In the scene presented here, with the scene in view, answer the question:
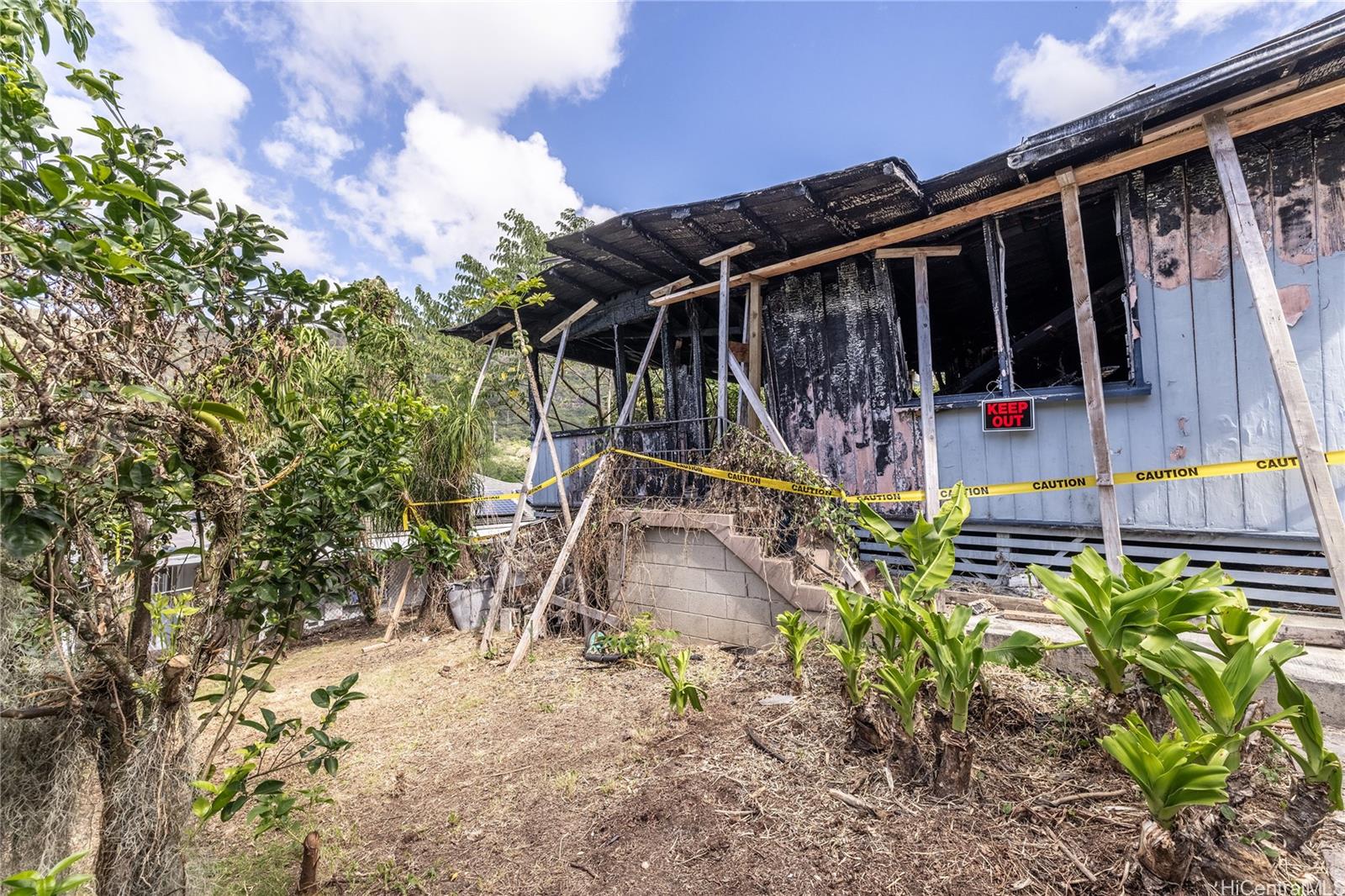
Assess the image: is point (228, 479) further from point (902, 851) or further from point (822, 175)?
point (822, 175)

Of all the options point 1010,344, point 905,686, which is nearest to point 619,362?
point 1010,344

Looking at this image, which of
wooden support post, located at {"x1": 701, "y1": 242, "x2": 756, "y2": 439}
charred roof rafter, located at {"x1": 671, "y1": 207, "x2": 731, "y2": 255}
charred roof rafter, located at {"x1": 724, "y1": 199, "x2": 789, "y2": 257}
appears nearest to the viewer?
charred roof rafter, located at {"x1": 724, "y1": 199, "x2": 789, "y2": 257}

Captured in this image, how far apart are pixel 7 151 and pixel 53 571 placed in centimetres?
109

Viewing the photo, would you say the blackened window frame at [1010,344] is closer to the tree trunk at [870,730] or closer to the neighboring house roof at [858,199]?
the neighboring house roof at [858,199]

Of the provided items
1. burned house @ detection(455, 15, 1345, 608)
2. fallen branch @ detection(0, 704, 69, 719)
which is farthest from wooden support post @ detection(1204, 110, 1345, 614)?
fallen branch @ detection(0, 704, 69, 719)

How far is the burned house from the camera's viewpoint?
3.52m

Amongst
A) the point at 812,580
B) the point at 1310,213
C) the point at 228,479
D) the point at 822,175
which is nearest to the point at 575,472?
the point at 812,580

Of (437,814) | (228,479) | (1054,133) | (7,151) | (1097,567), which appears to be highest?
(1054,133)

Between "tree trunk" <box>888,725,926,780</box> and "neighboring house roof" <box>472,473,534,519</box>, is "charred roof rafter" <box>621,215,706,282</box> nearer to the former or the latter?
"neighboring house roof" <box>472,473,534,519</box>

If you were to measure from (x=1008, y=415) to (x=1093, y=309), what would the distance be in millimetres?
1358

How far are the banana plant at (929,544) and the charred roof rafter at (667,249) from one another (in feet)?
11.9

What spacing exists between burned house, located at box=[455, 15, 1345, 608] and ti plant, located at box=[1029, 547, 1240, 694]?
1622 millimetres

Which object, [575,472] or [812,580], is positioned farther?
[575,472]

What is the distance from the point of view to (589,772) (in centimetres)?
315
